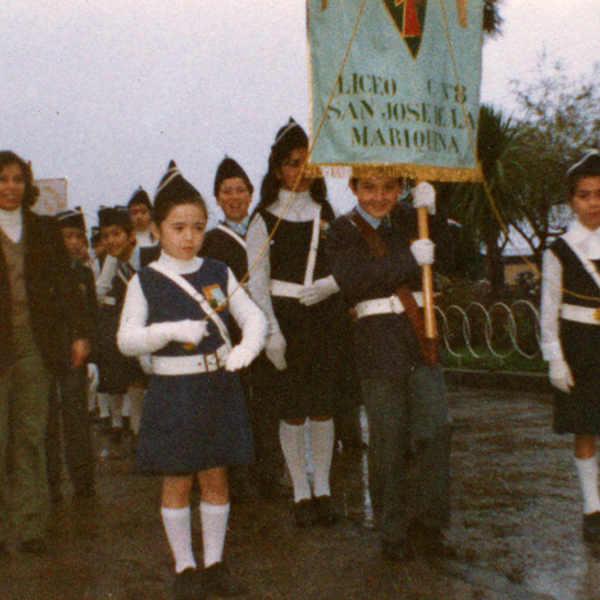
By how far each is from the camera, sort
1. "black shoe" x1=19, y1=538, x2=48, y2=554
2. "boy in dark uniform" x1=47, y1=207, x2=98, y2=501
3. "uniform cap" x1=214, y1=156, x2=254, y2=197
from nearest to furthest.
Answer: "black shoe" x1=19, y1=538, x2=48, y2=554, "boy in dark uniform" x1=47, y1=207, x2=98, y2=501, "uniform cap" x1=214, y1=156, x2=254, y2=197

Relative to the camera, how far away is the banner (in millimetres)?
3988

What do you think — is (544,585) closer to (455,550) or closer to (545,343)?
(455,550)

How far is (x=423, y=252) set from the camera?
389cm

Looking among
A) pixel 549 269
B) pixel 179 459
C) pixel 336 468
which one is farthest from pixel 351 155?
pixel 336 468

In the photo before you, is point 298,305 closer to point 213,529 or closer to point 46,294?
point 46,294

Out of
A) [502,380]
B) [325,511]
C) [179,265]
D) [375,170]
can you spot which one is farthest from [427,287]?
[502,380]

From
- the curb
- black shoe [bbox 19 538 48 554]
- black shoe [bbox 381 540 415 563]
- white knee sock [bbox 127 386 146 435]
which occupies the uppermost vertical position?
white knee sock [bbox 127 386 146 435]

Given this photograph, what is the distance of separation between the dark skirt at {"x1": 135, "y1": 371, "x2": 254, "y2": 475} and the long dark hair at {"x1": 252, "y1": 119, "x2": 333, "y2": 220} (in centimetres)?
162

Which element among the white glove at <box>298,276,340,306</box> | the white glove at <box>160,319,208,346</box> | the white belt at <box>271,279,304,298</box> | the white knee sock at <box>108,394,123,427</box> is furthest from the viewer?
the white knee sock at <box>108,394,123,427</box>

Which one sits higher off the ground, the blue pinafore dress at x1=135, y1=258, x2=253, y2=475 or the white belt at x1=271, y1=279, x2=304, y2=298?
the white belt at x1=271, y1=279, x2=304, y2=298

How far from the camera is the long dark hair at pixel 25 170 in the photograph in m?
4.70

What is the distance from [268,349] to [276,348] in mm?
48

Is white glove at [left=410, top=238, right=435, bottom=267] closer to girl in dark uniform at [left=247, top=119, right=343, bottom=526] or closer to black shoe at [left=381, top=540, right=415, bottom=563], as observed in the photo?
girl in dark uniform at [left=247, top=119, right=343, bottom=526]

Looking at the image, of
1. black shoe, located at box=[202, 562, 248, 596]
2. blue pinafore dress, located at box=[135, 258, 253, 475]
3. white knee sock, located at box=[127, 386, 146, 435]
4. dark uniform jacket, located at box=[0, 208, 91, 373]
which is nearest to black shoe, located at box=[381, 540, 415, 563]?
black shoe, located at box=[202, 562, 248, 596]
